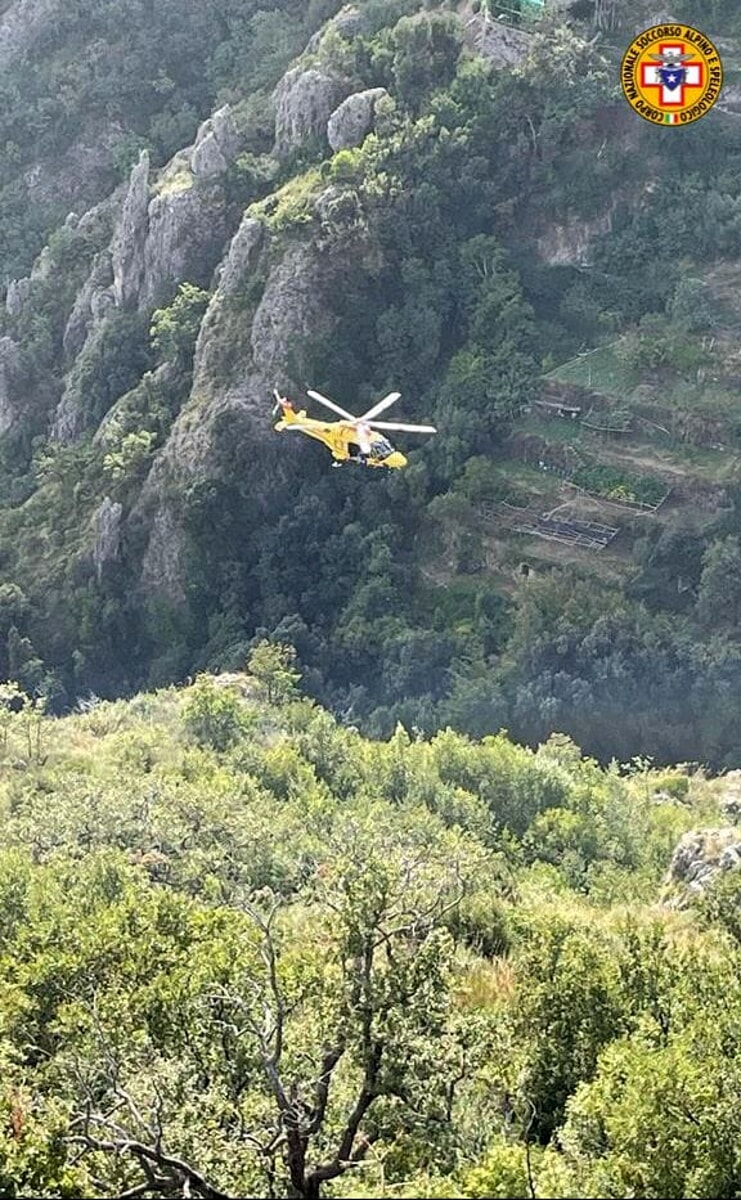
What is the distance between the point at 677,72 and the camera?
5231cm

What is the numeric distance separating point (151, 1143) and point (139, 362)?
58.6 metres

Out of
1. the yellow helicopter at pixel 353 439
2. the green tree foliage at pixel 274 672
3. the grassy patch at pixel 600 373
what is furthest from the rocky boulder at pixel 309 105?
the green tree foliage at pixel 274 672

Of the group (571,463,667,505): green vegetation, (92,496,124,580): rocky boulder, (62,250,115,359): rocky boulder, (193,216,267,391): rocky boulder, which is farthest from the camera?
(62,250,115,359): rocky boulder

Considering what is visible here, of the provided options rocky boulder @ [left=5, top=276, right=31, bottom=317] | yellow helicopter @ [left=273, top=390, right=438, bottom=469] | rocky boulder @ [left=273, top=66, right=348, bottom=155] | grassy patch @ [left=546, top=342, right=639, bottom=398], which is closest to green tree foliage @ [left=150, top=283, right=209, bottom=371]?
rocky boulder @ [left=273, top=66, right=348, bottom=155]

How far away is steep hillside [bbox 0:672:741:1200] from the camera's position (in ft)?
44.6

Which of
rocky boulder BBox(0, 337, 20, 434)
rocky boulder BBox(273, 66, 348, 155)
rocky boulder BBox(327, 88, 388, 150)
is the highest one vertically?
rocky boulder BBox(273, 66, 348, 155)

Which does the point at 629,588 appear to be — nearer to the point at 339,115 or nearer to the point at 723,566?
the point at 723,566

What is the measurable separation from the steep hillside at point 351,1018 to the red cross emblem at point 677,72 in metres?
32.4

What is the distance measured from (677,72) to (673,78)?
0.32m

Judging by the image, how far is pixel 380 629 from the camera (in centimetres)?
5738

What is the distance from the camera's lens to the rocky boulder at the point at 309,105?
2594 inches

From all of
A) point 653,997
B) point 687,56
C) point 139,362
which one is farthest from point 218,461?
point 653,997

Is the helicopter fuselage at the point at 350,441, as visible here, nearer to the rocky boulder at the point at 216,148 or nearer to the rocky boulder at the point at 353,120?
the rocky boulder at the point at 353,120

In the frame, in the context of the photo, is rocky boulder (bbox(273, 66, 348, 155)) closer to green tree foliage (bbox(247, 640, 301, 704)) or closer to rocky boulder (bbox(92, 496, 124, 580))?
rocky boulder (bbox(92, 496, 124, 580))
